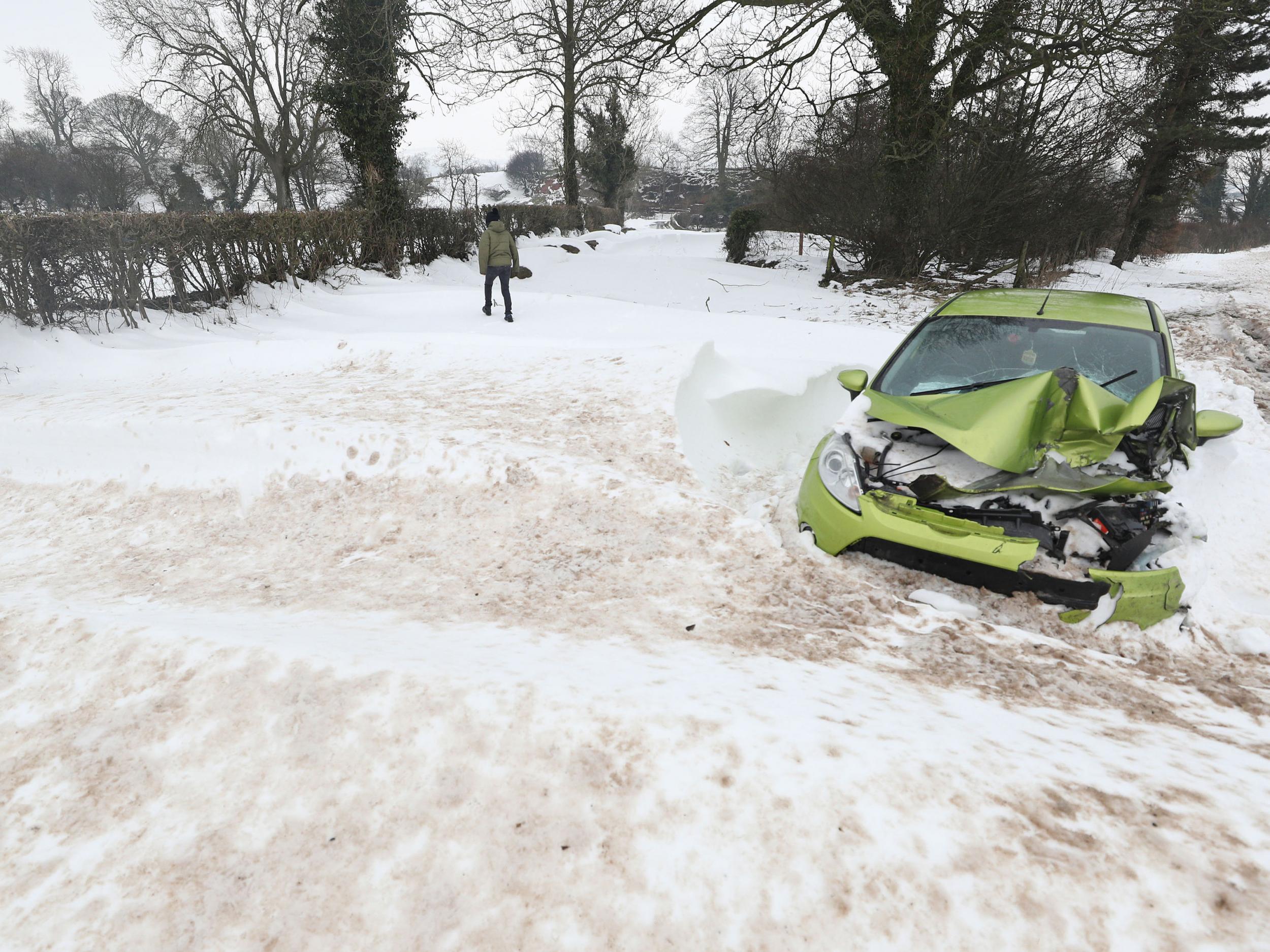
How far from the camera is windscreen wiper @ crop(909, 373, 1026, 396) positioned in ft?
12.5

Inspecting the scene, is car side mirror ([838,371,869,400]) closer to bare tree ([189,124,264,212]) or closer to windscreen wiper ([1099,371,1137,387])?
windscreen wiper ([1099,371,1137,387])

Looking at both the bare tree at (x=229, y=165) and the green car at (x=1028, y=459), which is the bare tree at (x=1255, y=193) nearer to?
the green car at (x=1028, y=459)

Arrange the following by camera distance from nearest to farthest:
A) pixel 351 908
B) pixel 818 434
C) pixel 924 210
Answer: pixel 351 908, pixel 818 434, pixel 924 210

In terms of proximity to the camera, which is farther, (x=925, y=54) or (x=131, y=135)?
(x=131, y=135)

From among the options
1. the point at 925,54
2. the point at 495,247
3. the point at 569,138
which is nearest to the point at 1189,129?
the point at 925,54

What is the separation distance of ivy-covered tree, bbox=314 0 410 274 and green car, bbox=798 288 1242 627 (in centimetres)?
1255

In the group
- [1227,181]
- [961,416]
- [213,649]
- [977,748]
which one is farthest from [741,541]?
[1227,181]

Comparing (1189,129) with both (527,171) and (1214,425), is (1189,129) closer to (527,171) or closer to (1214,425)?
(1214,425)

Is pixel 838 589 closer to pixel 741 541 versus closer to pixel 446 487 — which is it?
pixel 741 541

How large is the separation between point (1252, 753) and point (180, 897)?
3123mm

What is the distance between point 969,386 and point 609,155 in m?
35.6

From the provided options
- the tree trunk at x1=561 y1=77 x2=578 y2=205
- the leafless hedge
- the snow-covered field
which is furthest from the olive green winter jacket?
the tree trunk at x1=561 y1=77 x2=578 y2=205

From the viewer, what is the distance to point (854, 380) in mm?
4145

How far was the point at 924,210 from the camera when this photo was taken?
13.7 m
